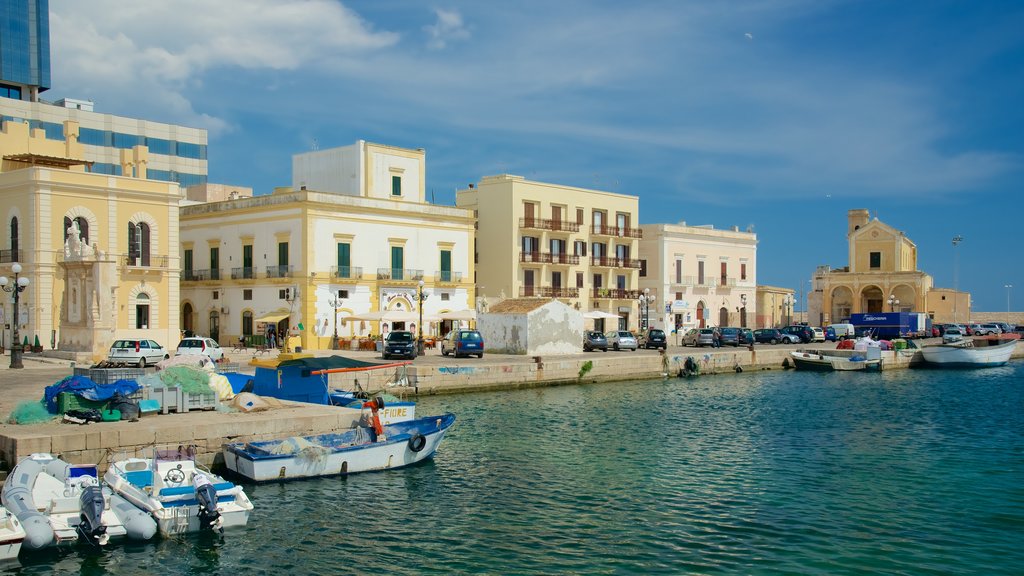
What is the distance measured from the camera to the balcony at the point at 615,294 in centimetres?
6328

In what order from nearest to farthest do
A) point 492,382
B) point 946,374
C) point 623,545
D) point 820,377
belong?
point 623,545
point 492,382
point 820,377
point 946,374

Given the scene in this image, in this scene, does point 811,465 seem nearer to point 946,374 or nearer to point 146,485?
point 146,485

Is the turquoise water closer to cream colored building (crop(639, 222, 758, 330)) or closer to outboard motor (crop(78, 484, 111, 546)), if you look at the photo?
outboard motor (crop(78, 484, 111, 546))

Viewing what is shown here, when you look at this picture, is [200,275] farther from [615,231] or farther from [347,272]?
[615,231]

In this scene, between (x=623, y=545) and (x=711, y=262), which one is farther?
(x=711, y=262)

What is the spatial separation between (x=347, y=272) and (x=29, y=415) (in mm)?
29538

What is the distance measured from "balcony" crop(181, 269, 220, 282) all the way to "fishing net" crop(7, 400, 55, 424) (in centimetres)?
3223

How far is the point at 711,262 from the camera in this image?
72188mm

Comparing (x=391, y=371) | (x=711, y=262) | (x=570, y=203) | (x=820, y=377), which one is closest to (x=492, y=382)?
(x=391, y=371)

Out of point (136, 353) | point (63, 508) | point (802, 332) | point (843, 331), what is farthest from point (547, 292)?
point (63, 508)

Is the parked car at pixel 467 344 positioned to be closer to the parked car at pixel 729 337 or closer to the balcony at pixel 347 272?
the balcony at pixel 347 272

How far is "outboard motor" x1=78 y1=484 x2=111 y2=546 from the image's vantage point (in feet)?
46.5

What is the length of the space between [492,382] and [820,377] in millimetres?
19839

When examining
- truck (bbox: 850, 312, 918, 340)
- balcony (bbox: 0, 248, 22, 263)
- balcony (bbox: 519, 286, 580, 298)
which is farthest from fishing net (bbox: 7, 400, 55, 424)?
truck (bbox: 850, 312, 918, 340)
